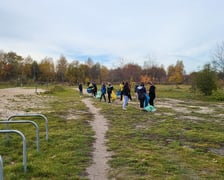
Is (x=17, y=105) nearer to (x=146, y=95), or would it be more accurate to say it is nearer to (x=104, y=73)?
(x=146, y=95)

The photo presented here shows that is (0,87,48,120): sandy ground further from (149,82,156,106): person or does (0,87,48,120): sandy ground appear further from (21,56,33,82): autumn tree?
(21,56,33,82): autumn tree

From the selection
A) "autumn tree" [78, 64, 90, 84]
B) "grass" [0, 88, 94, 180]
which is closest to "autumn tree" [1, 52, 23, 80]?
"autumn tree" [78, 64, 90, 84]

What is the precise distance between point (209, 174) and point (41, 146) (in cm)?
458

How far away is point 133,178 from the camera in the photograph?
17.3ft

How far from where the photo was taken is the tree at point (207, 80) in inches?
1355

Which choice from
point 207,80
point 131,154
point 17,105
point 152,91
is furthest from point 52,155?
point 207,80

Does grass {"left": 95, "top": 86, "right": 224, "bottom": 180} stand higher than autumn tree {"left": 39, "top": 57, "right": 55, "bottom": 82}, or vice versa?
autumn tree {"left": 39, "top": 57, "right": 55, "bottom": 82}

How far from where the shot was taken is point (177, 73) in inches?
3189

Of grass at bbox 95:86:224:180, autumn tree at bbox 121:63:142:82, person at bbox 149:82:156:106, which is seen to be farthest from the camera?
autumn tree at bbox 121:63:142:82

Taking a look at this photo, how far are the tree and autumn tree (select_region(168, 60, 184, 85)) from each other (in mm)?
41935

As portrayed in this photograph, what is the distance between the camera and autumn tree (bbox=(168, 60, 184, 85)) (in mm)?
78525

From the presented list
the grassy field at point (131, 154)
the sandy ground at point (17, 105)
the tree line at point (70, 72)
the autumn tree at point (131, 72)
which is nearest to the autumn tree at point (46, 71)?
the tree line at point (70, 72)

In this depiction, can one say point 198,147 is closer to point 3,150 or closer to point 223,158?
point 223,158

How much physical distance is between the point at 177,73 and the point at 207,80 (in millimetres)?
47283
